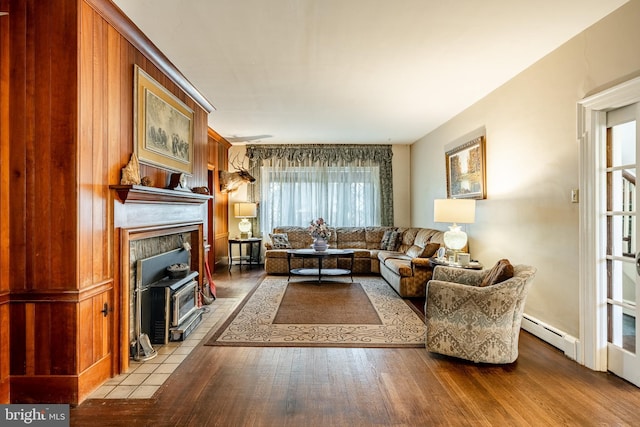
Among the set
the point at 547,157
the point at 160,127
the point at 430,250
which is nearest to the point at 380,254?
the point at 430,250

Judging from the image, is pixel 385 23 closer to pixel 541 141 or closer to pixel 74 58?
pixel 541 141

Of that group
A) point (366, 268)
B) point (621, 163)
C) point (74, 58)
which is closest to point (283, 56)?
point (74, 58)

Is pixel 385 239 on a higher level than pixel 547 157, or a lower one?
lower

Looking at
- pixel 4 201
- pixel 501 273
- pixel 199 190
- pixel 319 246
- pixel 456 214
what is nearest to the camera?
pixel 4 201

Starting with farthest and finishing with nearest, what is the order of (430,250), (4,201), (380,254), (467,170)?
1. (380,254)
2. (430,250)
3. (467,170)
4. (4,201)

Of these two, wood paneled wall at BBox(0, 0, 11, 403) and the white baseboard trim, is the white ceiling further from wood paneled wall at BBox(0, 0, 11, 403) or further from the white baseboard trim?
the white baseboard trim

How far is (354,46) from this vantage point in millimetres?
3014

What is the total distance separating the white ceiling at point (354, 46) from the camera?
8.02 ft

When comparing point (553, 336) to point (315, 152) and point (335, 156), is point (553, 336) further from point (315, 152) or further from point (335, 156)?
point (315, 152)

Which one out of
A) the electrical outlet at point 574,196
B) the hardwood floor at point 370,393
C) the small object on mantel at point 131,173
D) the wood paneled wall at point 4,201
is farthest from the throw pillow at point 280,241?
the electrical outlet at point 574,196

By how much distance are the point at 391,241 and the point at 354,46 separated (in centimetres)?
445

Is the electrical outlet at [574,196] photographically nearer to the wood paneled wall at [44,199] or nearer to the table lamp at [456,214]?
the table lamp at [456,214]

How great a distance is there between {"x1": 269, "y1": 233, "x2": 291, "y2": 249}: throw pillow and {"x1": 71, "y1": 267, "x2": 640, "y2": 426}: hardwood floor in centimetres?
382

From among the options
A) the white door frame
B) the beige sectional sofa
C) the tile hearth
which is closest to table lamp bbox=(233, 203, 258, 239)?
the beige sectional sofa
